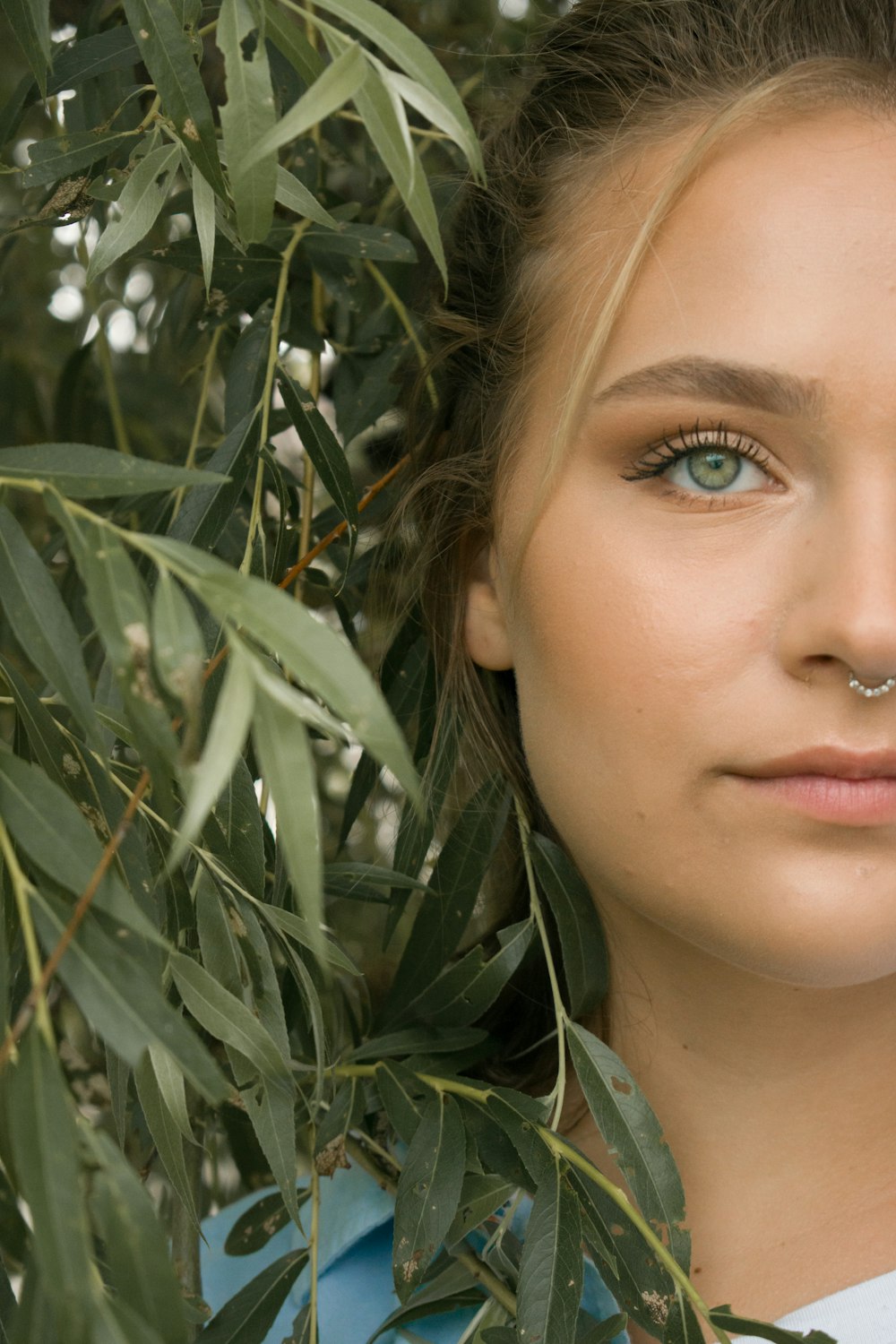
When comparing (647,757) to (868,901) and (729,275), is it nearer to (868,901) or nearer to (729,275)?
(868,901)

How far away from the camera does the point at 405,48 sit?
69 cm

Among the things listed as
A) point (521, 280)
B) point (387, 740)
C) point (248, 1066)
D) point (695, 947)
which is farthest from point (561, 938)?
point (387, 740)

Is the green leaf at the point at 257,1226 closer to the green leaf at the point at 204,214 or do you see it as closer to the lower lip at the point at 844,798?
the lower lip at the point at 844,798

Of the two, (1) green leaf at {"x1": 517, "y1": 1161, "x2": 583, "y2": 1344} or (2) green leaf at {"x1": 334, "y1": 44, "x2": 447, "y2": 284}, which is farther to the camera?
(1) green leaf at {"x1": 517, "y1": 1161, "x2": 583, "y2": 1344}

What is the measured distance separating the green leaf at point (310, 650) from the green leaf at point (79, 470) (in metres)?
0.11

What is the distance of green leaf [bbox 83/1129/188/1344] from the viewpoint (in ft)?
1.99

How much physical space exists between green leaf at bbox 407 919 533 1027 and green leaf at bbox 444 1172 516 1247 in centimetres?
19

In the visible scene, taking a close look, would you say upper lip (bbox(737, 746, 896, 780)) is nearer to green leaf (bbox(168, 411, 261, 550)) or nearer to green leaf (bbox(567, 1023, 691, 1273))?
green leaf (bbox(567, 1023, 691, 1273))

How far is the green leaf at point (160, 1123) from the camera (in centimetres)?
86

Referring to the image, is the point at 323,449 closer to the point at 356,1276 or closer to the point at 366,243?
the point at 366,243

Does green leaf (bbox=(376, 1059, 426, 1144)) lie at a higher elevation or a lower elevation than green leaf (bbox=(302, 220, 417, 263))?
lower

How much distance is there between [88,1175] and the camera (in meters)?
0.71

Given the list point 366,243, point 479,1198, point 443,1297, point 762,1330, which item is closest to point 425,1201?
point 479,1198

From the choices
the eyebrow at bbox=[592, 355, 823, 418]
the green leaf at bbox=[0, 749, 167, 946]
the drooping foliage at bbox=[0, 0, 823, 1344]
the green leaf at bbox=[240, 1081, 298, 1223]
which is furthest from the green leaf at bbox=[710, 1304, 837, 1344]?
the eyebrow at bbox=[592, 355, 823, 418]
